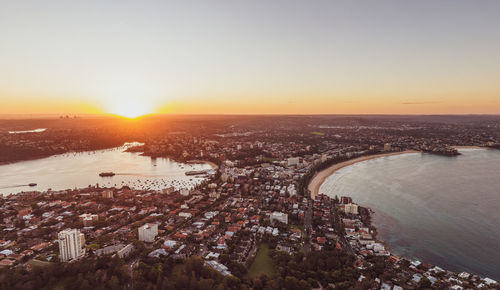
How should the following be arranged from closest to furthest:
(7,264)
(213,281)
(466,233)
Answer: (213,281) < (7,264) < (466,233)

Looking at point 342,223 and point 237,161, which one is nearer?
point 342,223

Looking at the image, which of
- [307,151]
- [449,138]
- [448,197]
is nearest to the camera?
[448,197]

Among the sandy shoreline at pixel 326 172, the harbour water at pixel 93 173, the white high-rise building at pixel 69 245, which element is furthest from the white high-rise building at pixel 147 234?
the sandy shoreline at pixel 326 172

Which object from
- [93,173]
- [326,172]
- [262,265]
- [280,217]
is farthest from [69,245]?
[326,172]

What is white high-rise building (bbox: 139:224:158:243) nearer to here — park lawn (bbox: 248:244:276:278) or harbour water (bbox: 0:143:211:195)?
park lawn (bbox: 248:244:276:278)

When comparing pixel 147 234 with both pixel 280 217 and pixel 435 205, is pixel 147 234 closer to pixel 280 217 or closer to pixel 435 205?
pixel 280 217

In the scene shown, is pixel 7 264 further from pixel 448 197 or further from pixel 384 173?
pixel 384 173

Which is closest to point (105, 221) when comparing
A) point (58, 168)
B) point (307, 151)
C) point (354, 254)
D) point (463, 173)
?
point (354, 254)
